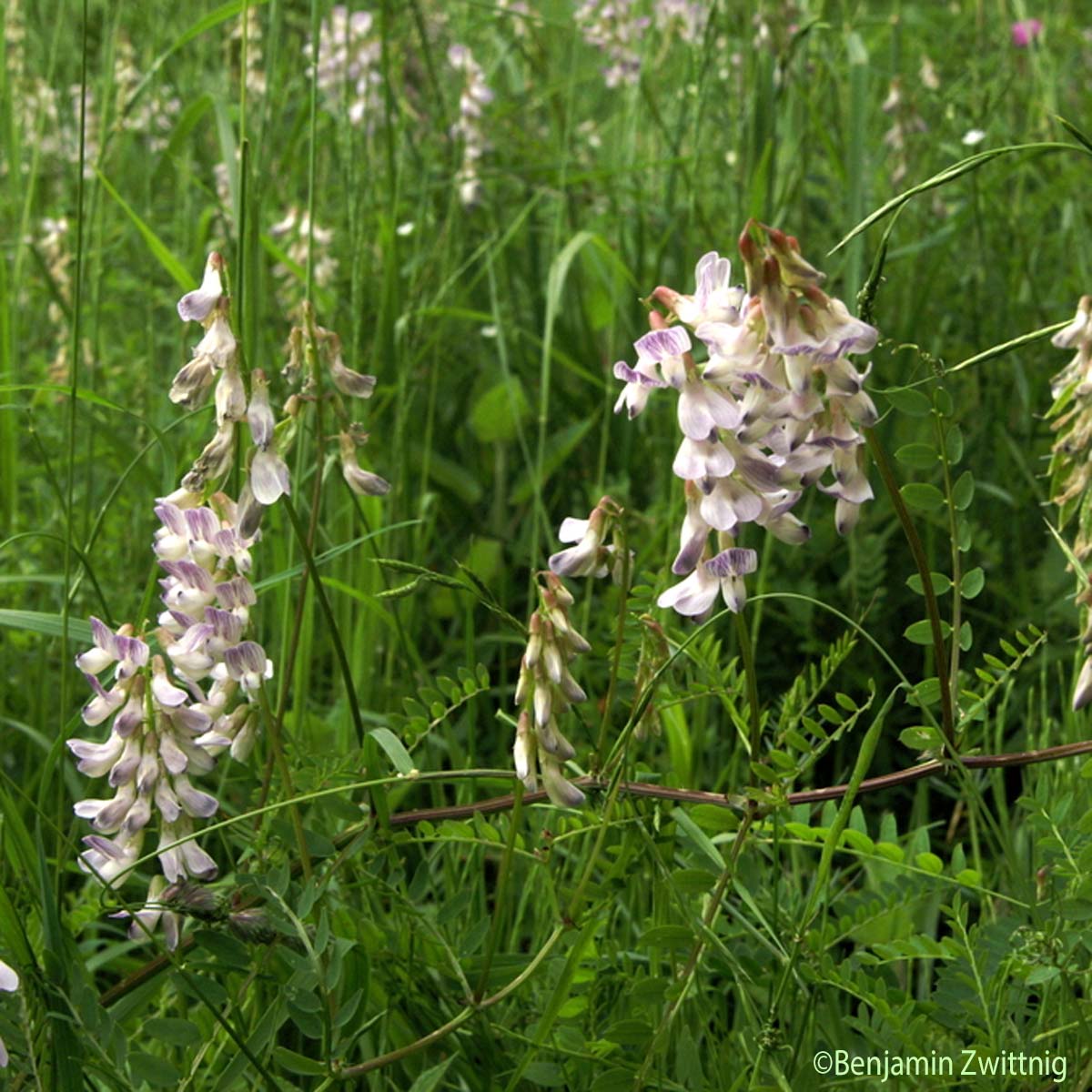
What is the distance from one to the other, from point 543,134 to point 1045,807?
278 cm

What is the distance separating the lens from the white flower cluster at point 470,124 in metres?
2.77

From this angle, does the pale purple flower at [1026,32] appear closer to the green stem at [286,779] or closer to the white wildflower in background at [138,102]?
the white wildflower in background at [138,102]

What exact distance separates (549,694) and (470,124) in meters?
2.07

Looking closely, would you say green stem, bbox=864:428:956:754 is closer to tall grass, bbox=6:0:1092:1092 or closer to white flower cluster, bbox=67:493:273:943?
tall grass, bbox=6:0:1092:1092

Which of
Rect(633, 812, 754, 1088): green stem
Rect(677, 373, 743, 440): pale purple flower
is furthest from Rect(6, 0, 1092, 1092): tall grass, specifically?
Rect(677, 373, 743, 440): pale purple flower

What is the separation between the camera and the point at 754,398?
0.85 meters

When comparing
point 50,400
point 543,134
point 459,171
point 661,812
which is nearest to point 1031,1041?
point 661,812

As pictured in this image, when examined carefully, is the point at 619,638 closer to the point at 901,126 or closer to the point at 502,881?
the point at 502,881

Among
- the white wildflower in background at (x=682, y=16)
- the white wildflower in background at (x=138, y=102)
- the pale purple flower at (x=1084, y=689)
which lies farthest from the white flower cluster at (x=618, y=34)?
the pale purple flower at (x=1084, y=689)

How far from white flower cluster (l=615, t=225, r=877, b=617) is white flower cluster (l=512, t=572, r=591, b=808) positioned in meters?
0.10

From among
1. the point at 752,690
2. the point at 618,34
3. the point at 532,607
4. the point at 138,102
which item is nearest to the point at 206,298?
the point at 752,690

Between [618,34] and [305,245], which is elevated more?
[618,34]

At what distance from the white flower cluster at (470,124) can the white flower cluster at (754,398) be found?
191 centimetres

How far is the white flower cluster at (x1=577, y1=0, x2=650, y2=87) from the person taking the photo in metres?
3.24
